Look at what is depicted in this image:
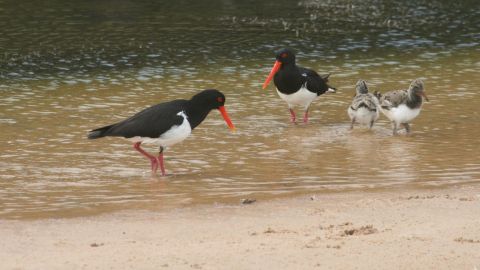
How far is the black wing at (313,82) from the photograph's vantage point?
614 inches

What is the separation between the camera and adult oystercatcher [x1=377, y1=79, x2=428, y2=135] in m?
14.2

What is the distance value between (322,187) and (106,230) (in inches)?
116

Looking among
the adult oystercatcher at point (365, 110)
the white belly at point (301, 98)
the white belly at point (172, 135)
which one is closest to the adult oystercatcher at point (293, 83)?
the white belly at point (301, 98)

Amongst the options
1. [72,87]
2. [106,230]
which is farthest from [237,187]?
[72,87]

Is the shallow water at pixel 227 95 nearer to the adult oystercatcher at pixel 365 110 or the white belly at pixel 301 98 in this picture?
the adult oystercatcher at pixel 365 110

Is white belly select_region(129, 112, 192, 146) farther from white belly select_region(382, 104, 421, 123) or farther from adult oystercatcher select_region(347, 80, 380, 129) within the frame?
white belly select_region(382, 104, 421, 123)

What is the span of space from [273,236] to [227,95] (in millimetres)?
8820

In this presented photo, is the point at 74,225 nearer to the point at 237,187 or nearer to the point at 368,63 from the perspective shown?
the point at 237,187

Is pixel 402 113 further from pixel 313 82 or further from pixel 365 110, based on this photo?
pixel 313 82

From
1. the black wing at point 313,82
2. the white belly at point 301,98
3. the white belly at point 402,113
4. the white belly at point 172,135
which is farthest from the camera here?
the black wing at point 313,82

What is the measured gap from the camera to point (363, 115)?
1449 cm

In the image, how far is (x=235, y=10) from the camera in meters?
28.2

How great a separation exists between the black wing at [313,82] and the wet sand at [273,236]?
5.36m

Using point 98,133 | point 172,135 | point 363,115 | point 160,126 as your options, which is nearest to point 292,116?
point 363,115
